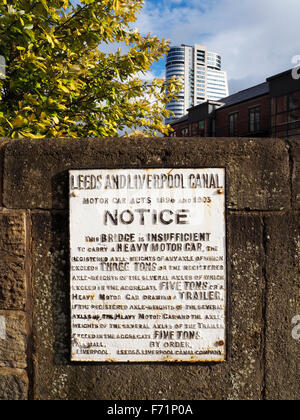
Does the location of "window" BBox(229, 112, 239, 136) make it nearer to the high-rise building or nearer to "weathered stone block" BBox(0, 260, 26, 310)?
"weathered stone block" BBox(0, 260, 26, 310)

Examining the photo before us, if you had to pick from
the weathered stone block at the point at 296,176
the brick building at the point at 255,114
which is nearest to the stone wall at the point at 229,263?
the weathered stone block at the point at 296,176

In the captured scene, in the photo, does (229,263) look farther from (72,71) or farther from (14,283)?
(72,71)

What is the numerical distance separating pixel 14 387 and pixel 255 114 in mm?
25688

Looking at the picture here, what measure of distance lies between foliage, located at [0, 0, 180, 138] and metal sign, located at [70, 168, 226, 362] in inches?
35.7

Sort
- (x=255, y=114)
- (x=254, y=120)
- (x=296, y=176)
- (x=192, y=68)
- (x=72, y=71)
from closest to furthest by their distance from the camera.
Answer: (x=296, y=176)
(x=72, y=71)
(x=255, y=114)
(x=254, y=120)
(x=192, y=68)

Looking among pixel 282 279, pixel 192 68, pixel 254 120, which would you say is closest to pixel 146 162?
pixel 282 279

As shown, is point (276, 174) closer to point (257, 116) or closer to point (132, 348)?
point (132, 348)

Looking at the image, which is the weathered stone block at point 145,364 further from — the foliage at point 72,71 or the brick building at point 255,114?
the brick building at point 255,114

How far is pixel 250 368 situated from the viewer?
2.10 metres

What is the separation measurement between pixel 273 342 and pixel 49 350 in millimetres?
1406

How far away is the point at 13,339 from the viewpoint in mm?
2127

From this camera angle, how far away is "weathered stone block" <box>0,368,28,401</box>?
6.98 ft

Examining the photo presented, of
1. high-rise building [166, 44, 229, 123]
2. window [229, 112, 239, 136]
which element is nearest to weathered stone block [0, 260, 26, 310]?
window [229, 112, 239, 136]

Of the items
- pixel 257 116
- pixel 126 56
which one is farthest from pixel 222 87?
pixel 126 56
